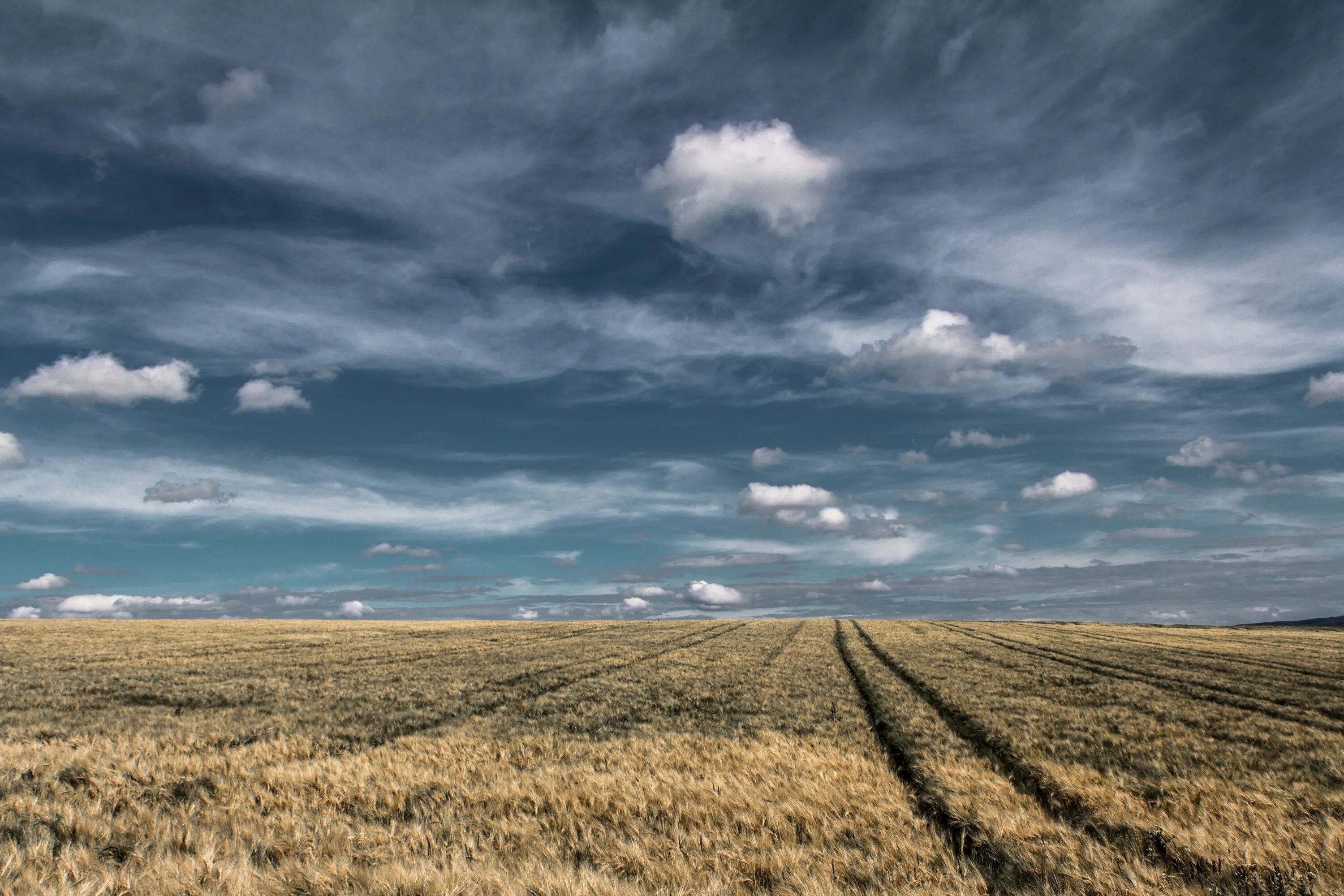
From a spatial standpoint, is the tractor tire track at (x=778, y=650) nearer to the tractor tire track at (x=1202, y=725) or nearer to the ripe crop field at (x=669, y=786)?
the ripe crop field at (x=669, y=786)

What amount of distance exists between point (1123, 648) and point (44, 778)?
191 ft

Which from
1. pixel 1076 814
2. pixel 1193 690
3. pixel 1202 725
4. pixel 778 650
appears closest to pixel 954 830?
pixel 1076 814

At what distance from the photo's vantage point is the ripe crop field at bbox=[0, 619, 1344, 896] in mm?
6703

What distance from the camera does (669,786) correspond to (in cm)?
1018

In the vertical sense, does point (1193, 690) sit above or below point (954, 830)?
below

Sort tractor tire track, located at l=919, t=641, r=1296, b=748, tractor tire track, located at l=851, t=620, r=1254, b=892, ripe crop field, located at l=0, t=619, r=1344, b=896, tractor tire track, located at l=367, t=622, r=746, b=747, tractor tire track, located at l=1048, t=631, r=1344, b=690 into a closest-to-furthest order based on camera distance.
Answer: ripe crop field, located at l=0, t=619, r=1344, b=896 → tractor tire track, located at l=851, t=620, r=1254, b=892 → tractor tire track, located at l=919, t=641, r=1296, b=748 → tractor tire track, located at l=367, t=622, r=746, b=747 → tractor tire track, located at l=1048, t=631, r=1344, b=690

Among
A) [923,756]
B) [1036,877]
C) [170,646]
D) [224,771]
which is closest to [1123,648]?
[923,756]

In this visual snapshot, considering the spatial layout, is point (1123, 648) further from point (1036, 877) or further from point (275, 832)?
point (275, 832)

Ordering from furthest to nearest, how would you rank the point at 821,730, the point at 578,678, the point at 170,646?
1. the point at 170,646
2. the point at 578,678
3. the point at 821,730

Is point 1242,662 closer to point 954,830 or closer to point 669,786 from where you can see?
point 954,830

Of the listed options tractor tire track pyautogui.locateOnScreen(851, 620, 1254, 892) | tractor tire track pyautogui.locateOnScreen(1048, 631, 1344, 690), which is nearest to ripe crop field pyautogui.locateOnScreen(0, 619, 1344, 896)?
tractor tire track pyautogui.locateOnScreen(851, 620, 1254, 892)

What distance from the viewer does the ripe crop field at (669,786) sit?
22.0 ft

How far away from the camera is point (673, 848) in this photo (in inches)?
A: 291

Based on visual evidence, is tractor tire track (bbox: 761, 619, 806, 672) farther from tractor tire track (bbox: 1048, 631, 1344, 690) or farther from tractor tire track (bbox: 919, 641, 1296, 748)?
tractor tire track (bbox: 1048, 631, 1344, 690)
